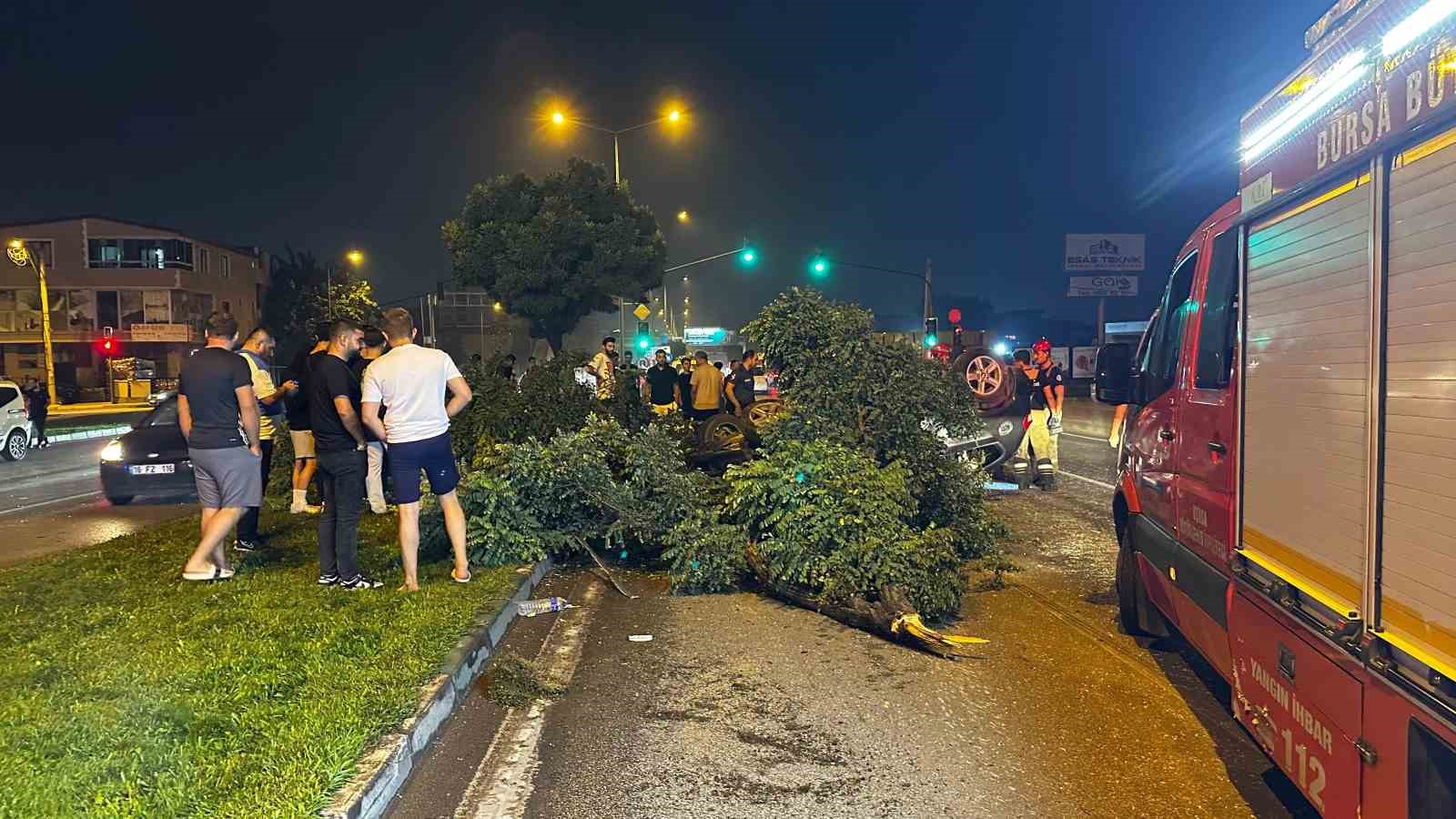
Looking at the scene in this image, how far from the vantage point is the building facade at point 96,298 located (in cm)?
5062

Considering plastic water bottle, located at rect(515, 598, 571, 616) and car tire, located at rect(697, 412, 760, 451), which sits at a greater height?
car tire, located at rect(697, 412, 760, 451)

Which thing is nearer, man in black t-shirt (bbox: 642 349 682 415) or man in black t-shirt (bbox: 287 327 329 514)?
man in black t-shirt (bbox: 287 327 329 514)

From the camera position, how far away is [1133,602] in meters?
5.95

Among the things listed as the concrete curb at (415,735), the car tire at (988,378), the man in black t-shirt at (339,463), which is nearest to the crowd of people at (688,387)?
the car tire at (988,378)

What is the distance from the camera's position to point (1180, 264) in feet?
17.5

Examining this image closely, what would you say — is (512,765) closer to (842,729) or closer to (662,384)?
(842,729)

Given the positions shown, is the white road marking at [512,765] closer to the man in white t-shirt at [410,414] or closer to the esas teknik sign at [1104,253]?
the man in white t-shirt at [410,414]

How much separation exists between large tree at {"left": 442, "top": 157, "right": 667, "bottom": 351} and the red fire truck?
2222cm

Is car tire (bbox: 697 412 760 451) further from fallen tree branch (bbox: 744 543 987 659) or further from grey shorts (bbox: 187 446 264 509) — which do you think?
grey shorts (bbox: 187 446 264 509)

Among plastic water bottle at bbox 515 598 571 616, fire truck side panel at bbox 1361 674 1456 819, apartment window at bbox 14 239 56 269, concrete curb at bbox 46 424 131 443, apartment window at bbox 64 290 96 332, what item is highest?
apartment window at bbox 14 239 56 269

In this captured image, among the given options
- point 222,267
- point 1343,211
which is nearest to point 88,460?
point 1343,211

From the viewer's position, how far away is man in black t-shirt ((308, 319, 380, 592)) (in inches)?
261

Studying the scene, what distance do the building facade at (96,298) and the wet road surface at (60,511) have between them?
38.3m

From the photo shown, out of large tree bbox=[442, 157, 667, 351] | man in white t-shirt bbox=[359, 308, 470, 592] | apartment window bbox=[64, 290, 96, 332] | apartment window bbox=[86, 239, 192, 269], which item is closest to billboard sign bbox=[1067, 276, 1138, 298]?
large tree bbox=[442, 157, 667, 351]
